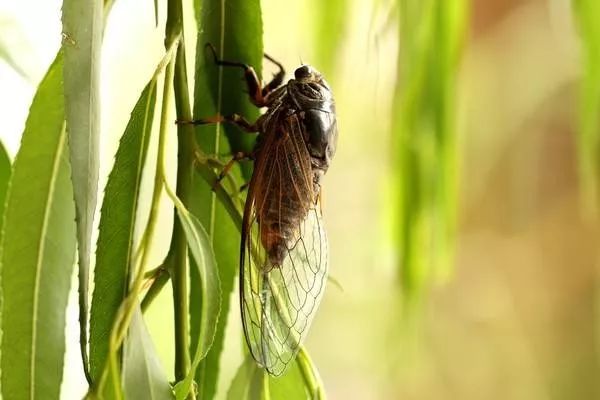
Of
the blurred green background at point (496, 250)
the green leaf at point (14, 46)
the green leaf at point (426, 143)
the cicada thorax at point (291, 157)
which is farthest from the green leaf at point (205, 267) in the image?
the blurred green background at point (496, 250)

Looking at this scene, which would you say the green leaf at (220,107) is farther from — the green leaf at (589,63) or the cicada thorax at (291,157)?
the green leaf at (589,63)

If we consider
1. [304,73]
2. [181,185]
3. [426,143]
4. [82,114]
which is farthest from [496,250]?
[82,114]

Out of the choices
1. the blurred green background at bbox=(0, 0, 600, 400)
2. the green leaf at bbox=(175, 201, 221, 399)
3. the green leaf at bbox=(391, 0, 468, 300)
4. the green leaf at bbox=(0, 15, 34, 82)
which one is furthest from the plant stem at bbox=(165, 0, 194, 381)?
the blurred green background at bbox=(0, 0, 600, 400)

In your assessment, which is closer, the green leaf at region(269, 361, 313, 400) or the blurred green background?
the green leaf at region(269, 361, 313, 400)

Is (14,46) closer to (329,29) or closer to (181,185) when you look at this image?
(181,185)

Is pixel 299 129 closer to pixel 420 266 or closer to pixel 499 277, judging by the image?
pixel 420 266

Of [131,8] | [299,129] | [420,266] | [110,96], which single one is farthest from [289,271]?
[131,8]

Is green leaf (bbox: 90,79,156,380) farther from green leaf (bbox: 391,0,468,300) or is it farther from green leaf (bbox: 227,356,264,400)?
green leaf (bbox: 391,0,468,300)
